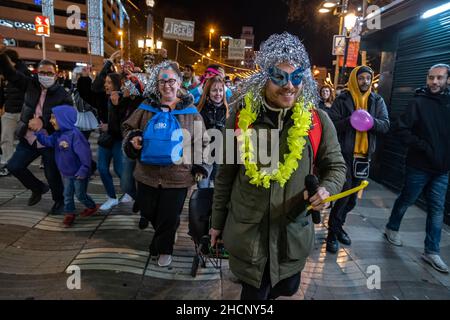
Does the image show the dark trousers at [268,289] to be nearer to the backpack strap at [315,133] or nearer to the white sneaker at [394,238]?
the backpack strap at [315,133]

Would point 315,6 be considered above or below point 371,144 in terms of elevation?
above

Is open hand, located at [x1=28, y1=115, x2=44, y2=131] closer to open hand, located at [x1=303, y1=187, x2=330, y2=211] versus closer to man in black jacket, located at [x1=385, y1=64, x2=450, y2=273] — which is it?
open hand, located at [x1=303, y1=187, x2=330, y2=211]

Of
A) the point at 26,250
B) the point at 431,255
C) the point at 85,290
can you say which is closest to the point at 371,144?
the point at 431,255

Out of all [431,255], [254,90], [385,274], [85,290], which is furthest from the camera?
[431,255]

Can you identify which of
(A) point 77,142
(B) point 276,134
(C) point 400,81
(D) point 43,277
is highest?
(C) point 400,81

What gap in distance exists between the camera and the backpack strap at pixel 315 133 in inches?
85.0

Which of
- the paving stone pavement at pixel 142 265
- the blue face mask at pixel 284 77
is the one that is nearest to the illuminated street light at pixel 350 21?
the paving stone pavement at pixel 142 265

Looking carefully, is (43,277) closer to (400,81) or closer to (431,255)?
(431,255)

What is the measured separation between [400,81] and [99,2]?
70.8 m

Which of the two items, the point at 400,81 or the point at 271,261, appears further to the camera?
the point at 400,81

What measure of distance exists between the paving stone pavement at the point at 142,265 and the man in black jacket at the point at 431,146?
0.46 meters

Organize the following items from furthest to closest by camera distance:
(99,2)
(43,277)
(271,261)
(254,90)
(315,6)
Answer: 1. (99,2)
2. (315,6)
3. (43,277)
4. (254,90)
5. (271,261)

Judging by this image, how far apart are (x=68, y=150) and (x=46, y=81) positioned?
3.53ft

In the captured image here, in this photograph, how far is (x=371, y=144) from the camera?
4.24m
